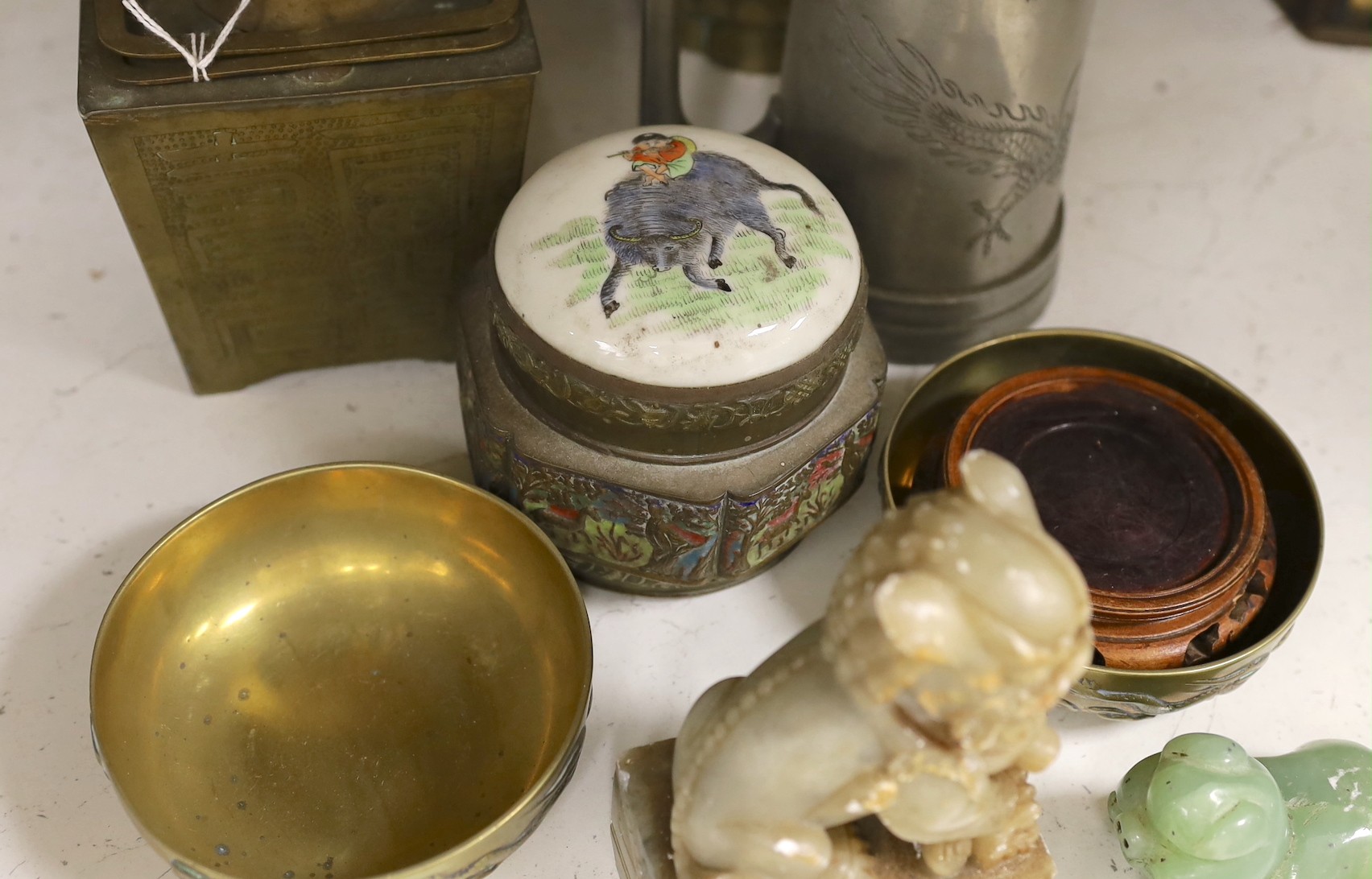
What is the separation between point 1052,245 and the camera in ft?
4.55

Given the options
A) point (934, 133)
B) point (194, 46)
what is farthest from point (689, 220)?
point (194, 46)

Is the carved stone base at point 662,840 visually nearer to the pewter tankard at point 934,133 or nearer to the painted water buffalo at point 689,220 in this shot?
the painted water buffalo at point 689,220

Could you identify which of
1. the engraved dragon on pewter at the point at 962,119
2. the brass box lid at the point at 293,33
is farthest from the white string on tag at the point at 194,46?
the engraved dragon on pewter at the point at 962,119

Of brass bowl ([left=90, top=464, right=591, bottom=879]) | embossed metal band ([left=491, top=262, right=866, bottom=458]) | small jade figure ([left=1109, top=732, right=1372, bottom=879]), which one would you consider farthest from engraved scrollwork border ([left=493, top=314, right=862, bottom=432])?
small jade figure ([left=1109, top=732, right=1372, bottom=879])

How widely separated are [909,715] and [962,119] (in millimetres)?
662

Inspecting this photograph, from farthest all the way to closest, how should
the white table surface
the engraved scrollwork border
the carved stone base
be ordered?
the white table surface < the engraved scrollwork border < the carved stone base

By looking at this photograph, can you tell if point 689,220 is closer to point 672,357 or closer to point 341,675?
point 672,357

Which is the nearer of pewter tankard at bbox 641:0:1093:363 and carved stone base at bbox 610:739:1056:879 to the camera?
carved stone base at bbox 610:739:1056:879

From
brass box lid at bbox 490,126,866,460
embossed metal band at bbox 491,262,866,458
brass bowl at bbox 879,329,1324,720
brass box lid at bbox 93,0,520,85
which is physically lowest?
brass bowl at bbox 879,329,1324,720

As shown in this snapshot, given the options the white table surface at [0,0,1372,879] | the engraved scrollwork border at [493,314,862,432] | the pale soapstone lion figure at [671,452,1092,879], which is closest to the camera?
the pale soapstone lion figure at [671,452,1092,879]

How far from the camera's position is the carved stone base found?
850 mm

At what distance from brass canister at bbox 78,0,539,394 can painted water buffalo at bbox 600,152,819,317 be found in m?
0.18

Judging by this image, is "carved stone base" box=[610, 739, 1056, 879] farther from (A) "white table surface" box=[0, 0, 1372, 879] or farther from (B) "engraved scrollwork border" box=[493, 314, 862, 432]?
(B) "engraved scrollwork border" box=[493, 314, 862, 432]

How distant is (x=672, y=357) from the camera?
36.6 inches
